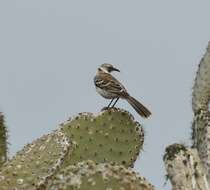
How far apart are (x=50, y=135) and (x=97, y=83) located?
10.2ft

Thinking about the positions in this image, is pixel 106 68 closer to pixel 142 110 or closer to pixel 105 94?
pixel 105 94

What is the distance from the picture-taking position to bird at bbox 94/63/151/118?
8.67 metres

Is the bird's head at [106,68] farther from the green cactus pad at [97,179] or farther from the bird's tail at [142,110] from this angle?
the green cactus pad at [97,179]

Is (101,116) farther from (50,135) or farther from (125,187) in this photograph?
(125,187)

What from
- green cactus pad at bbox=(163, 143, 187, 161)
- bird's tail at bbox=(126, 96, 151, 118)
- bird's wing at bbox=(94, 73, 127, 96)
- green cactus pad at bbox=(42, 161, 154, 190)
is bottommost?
green cactus pad at bbox=(42, 161, 154, 190)

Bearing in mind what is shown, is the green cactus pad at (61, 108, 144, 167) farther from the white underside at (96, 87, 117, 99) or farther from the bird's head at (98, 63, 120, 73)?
the bird's head at (98, 63, 120, 73)

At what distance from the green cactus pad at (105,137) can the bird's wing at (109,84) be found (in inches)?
77.1

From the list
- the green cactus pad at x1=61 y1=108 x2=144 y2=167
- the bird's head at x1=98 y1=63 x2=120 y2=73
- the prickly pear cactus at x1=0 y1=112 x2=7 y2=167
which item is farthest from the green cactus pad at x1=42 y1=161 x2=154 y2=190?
the bird's head at x1=98 y1=63 x2=120 y2=73

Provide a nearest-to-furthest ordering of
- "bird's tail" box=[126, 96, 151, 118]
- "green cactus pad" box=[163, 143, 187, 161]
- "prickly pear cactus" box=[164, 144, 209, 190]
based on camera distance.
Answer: "prickly pear cactus" box=[164, 144, 209, 190], "green cactus pad" box=[163, 143, 187, 161], "bird's tail" box=[126, 96, 151, 118]

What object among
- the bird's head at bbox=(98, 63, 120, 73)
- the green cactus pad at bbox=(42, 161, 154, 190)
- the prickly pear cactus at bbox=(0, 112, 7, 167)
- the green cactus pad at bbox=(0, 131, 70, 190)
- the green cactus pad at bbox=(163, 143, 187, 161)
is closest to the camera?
the green cactus pad at bbox=(163, 143, 187, 161)

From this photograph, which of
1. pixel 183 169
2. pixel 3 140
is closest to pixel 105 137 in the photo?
pixel 3 140

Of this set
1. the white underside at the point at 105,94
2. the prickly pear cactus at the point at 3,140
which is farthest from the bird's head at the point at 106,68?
the prickly pear cactus at the point at 3,140

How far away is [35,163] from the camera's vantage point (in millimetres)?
5574

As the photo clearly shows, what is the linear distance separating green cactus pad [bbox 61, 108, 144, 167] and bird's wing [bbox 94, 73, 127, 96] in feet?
6.42
